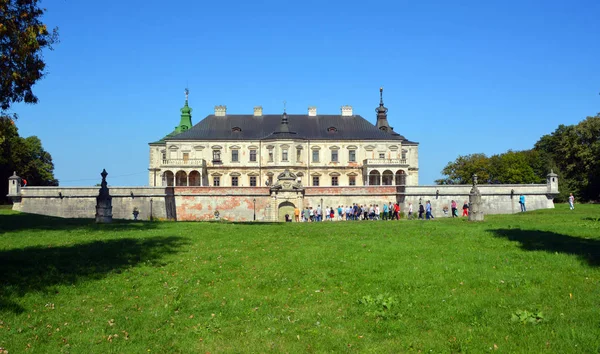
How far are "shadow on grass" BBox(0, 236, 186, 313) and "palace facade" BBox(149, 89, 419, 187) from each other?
162 ft

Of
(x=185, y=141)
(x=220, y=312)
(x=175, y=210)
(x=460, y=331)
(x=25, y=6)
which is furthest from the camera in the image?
(x=185, y=141)

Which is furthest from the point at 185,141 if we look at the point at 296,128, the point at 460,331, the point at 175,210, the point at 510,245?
the point at 460,331

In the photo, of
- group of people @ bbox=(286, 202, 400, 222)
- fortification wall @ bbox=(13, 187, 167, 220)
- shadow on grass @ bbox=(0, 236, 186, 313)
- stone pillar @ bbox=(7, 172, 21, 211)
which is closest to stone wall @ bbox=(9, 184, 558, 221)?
fortification wall @ bbox=(13, 187, 167, 220)

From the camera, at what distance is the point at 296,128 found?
69.9 meters

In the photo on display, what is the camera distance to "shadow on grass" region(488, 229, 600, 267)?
519 inches

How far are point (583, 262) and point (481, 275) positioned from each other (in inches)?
103

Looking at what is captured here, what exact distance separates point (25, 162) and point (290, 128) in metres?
32.7

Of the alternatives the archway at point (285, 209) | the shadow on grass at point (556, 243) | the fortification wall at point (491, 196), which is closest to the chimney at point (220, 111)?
the archway at point (285, 209)

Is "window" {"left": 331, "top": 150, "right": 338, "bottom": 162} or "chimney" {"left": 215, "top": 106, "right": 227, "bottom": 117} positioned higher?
"chimney" {"left": 215, "top": 106, "right": 227, "bottom": 117}

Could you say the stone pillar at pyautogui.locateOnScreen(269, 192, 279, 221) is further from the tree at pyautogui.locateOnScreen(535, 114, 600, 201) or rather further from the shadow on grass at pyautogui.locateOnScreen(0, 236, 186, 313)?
the tree at pyautogui.locateOnScreen(535, 114, 600, 201)

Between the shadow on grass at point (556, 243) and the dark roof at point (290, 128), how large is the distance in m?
50.0

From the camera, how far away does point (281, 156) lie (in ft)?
218

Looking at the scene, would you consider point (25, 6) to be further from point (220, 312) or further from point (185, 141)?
point (185, 141)

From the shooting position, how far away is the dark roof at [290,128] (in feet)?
223
